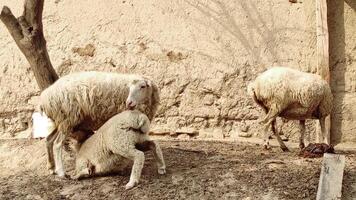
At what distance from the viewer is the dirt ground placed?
18.7ft

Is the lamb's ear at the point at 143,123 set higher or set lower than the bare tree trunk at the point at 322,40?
lower

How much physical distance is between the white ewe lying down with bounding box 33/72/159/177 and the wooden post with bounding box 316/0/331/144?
2833mm

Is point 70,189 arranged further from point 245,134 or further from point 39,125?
Answer: point 245,134

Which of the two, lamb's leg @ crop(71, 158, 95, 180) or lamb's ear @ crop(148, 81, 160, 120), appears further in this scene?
lamb's ear @ crop(148, 81, 160, 120)

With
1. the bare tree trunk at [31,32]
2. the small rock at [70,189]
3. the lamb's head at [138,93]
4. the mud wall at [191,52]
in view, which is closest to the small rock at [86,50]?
the mud wall at [191,52]

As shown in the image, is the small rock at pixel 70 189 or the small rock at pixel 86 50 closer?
the small rock at pixel 70 189

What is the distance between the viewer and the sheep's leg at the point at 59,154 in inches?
245

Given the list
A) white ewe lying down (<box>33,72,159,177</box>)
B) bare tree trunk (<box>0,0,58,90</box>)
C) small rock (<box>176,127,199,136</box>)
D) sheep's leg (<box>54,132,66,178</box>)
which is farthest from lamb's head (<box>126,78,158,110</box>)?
small rock (<box>176,127,199,136</box>)

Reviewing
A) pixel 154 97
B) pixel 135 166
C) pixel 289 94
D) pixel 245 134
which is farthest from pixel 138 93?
pixel 245 134

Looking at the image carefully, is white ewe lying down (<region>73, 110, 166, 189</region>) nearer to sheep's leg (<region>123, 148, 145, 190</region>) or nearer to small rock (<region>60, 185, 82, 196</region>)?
sheep's leg (<region>123, 148, 145, 190</region>)

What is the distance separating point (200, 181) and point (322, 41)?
11.4 feet

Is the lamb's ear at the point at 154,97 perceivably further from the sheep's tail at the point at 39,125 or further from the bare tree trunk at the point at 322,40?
the bare tree trunk at the point at 322,40

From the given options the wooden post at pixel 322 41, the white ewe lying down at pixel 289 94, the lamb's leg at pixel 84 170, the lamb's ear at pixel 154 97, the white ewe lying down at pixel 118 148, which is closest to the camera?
the white ewe lying down at pixel 118 148

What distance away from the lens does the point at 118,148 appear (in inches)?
230
